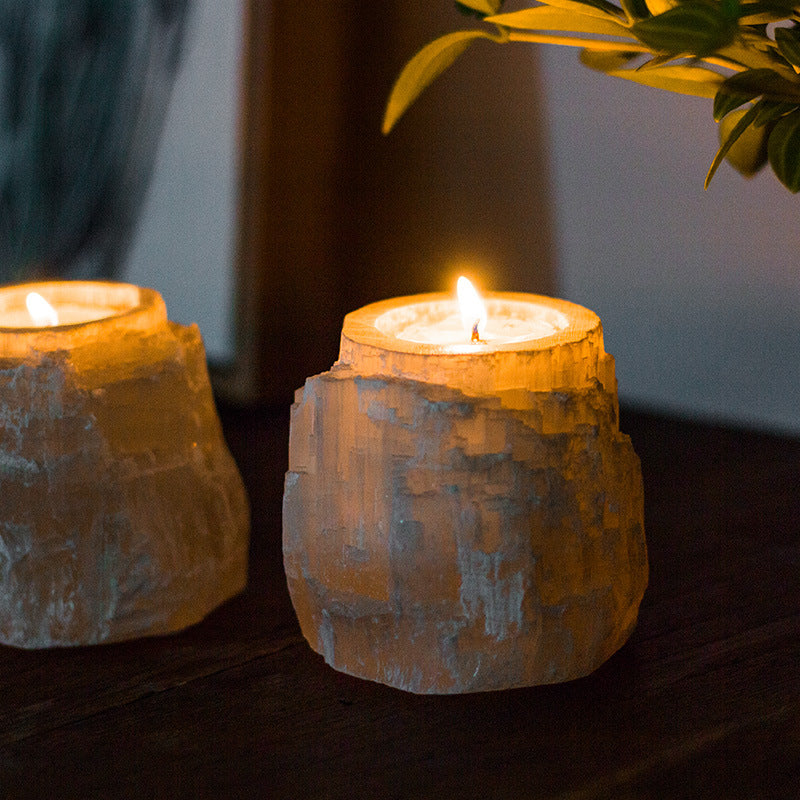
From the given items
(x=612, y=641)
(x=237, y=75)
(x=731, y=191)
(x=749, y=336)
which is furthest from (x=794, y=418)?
(x=237, y=75)

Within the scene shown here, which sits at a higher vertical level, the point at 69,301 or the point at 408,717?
the point at 69,301

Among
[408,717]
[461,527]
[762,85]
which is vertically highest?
[762,85]

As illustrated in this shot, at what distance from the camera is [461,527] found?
576 mm

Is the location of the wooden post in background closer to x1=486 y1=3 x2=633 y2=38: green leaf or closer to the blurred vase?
the blurred vase

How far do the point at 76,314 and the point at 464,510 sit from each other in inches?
13.2

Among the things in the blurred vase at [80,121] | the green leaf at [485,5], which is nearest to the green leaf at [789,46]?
the green leaf at [485,5]

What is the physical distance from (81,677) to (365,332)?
260mm

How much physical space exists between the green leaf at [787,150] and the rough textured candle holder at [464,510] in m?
0.14

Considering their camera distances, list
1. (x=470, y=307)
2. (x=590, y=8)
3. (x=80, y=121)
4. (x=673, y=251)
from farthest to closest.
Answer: (x=80, y=121) → (x=673, y=251) → (x=470, y=307) → (x=590, y=8)

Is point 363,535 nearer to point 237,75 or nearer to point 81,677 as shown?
point 81,677

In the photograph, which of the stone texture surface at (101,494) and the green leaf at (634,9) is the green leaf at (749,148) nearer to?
the green leaf at (634,9)

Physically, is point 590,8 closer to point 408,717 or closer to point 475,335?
point 475,335

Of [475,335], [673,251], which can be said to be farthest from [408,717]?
[673,251]

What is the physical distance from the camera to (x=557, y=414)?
1.92 ft
